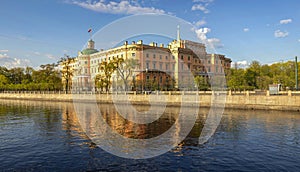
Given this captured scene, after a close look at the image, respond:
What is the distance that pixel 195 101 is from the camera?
1939 inches

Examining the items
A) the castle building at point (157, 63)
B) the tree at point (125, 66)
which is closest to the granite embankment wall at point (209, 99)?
the tree at point (125, 66)

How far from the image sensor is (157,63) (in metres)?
99.9

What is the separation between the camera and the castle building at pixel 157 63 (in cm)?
9169

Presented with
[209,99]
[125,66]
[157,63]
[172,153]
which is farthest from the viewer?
[157,63]

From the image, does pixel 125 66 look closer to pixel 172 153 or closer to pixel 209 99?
pixel 209 99

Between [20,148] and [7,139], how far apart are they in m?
4.30

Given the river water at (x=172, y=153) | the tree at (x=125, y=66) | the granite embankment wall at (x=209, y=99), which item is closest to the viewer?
the river water at (x=172, y=153)

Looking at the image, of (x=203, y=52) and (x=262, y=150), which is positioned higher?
(x=203, y=52)

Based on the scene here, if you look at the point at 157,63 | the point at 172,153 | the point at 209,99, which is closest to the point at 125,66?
the point at 157,63

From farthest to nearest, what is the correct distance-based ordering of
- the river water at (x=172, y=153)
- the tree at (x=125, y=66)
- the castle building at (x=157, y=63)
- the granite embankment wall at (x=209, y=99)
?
1. the castle building at (x=157, y=63)
2. the tree at (x=125, y=66)
3. the granite embankment wall at (x=209, y=99)
4. the river water at (x=172, y=153)

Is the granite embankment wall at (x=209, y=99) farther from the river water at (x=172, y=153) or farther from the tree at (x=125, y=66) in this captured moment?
the river water at (x=172, y=153)

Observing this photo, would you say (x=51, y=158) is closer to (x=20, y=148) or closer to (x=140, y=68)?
(x=20, y=148)

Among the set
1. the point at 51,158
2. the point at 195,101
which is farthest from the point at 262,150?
the point at 195,101

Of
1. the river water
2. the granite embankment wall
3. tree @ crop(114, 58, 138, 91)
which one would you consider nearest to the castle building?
tree @ crop(114, 58, 138, 91)
